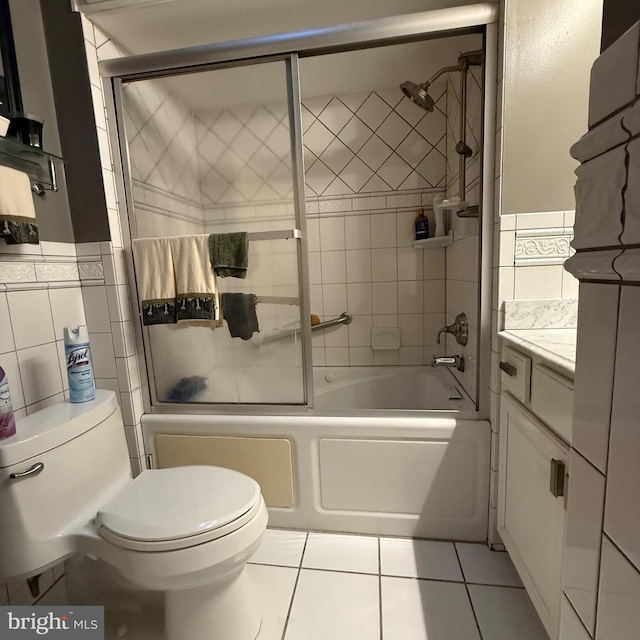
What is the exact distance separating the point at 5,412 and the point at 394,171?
2.02 meters

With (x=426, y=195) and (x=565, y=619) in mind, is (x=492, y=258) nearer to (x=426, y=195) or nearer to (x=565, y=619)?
(x=426, y=195)

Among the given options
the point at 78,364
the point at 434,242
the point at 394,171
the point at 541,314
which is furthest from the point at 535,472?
the point at 394,171

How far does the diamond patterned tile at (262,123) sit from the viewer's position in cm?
146

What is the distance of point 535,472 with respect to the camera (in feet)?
3.32

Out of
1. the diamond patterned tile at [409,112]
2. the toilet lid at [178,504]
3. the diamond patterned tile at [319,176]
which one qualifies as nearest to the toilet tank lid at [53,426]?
the toilet lid at [178,504]

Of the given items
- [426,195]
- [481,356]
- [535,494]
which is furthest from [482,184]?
[535,494]

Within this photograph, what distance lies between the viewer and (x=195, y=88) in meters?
1.50

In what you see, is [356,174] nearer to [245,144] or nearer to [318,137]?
[318,137]

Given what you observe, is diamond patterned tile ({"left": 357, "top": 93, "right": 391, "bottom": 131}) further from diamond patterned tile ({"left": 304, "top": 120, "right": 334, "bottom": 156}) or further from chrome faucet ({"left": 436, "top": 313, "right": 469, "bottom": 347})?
chrome faucet ({"left": 436, "top": 313, "right": 469, "bottom": 347})

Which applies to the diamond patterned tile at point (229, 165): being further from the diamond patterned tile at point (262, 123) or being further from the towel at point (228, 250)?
the towel at point (228, 250)

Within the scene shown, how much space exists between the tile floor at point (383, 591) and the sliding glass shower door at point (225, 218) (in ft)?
2.00

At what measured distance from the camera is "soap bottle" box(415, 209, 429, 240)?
201 centimetres

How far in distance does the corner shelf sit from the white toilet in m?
1.45

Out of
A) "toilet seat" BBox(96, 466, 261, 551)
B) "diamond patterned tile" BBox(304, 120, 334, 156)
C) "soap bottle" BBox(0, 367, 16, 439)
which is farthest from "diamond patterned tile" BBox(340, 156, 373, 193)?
"soap bottle" BBox(0, 367, 16, 439)
